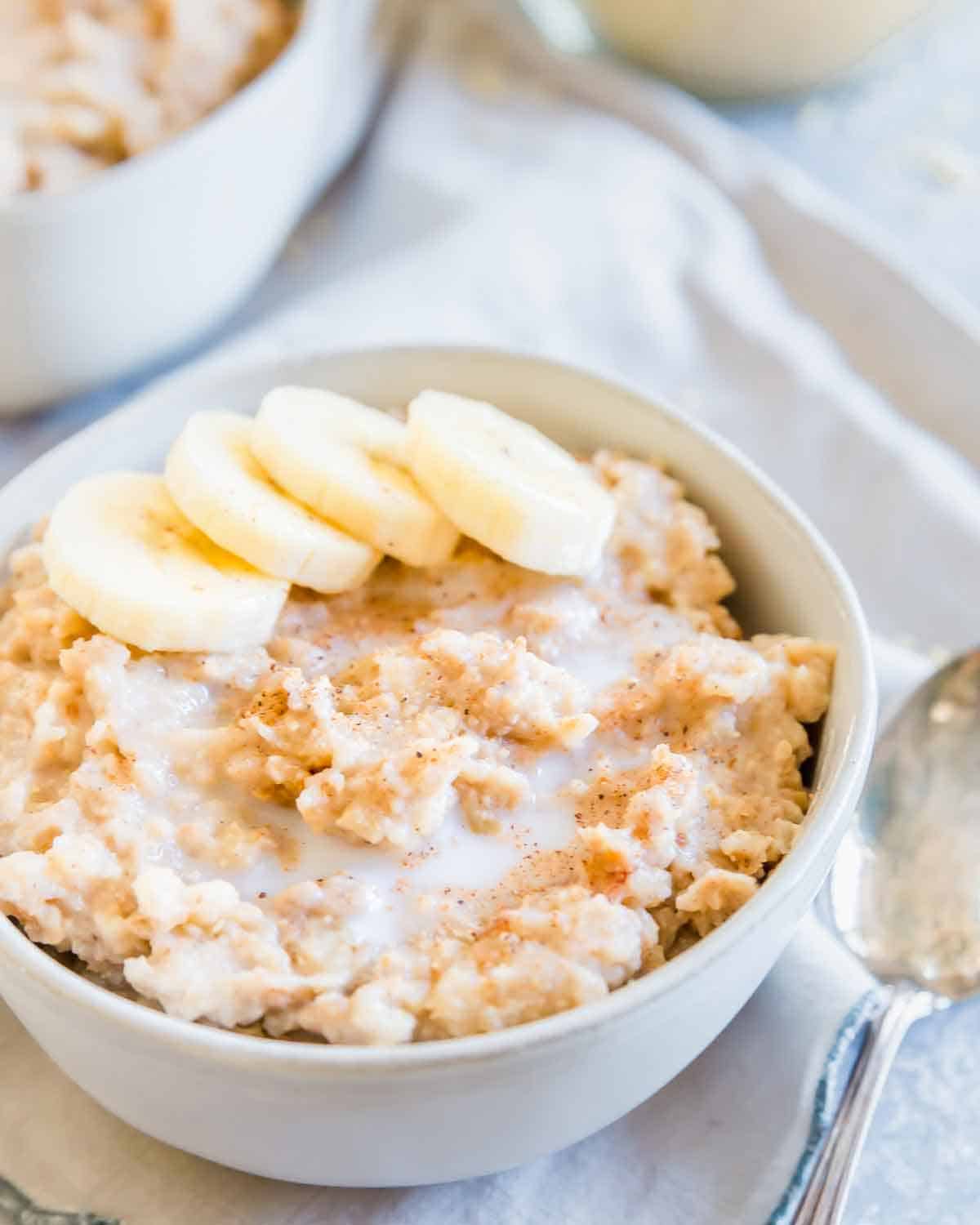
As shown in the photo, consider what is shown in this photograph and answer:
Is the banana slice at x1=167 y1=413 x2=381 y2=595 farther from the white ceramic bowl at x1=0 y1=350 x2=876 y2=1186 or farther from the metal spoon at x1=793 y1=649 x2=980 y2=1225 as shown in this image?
the metal spoon at x1=793 y1=649 x2=980 y2=1225

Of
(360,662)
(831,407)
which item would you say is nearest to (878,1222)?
(360,662)

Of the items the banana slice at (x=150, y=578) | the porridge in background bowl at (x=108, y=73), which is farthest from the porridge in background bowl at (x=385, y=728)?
the porridge in background bowl at (x=108, y=73)

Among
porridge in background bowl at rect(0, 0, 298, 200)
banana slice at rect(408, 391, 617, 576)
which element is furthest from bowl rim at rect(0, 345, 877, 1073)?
porridge in background bowl at rect(0, 0, 298, 200)

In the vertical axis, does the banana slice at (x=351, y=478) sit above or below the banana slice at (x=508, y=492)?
below

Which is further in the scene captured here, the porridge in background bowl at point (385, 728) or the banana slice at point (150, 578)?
the banana slice at point (150, 578)

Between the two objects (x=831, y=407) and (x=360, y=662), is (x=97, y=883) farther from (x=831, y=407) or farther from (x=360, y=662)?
(x=831, y=407)

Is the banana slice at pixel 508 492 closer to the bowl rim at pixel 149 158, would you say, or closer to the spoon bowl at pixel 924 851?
the spoon bowl at pixel 924 851

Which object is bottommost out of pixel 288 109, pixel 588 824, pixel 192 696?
pixel 192 696
